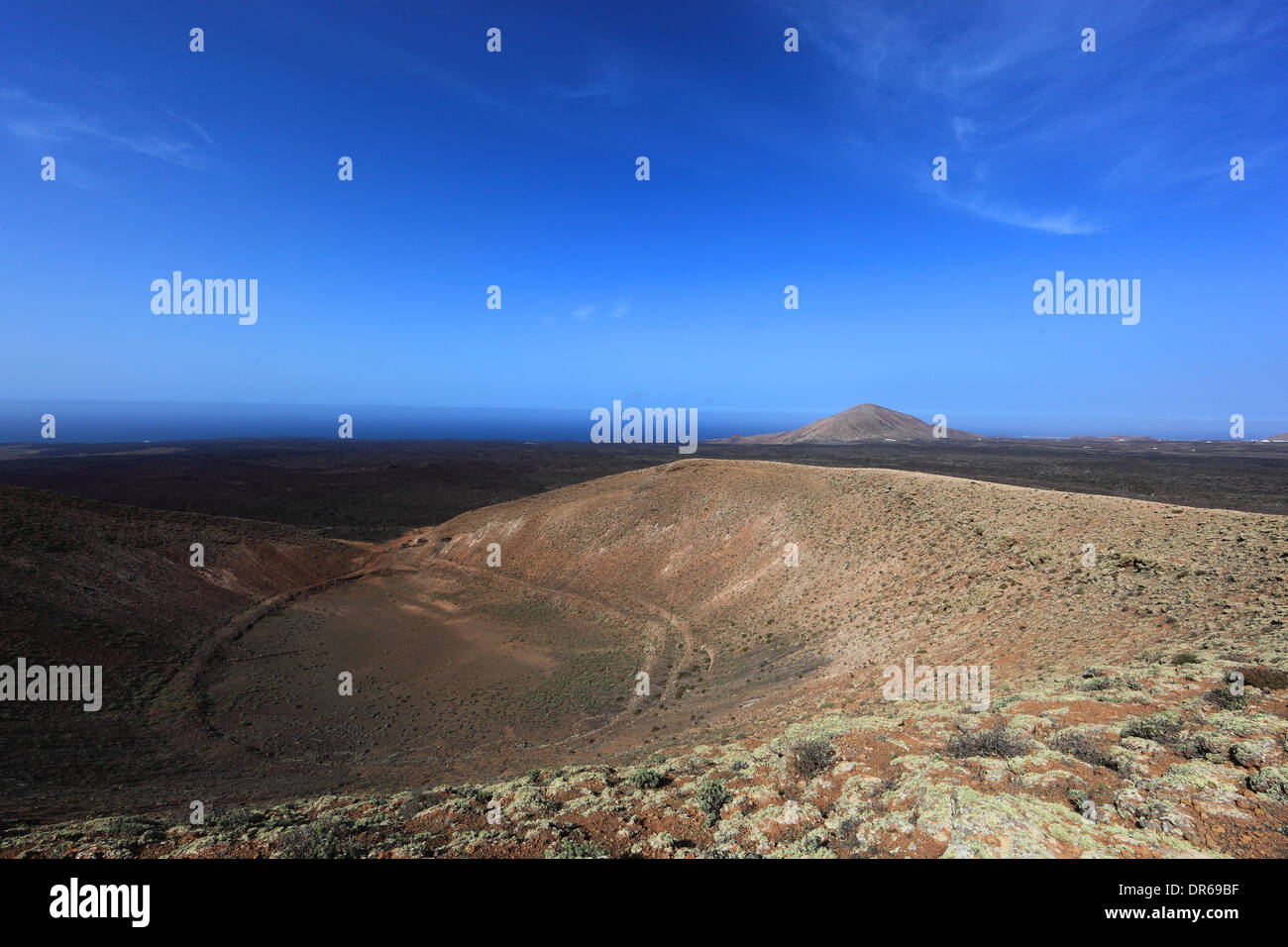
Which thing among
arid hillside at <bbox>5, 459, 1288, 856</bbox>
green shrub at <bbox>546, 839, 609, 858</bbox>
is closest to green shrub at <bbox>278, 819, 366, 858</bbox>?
arid hillside at <bbox>5, 459, 1288, 856</bbox>

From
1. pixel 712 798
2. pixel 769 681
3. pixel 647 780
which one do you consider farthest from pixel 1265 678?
pixel 769 681

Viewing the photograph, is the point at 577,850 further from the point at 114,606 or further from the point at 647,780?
the point at 114,606

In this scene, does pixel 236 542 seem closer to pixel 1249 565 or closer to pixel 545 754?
pixel 545 754

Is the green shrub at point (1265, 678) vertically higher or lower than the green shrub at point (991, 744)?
higher

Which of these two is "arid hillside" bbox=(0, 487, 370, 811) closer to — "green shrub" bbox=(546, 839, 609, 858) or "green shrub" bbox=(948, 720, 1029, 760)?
"green shrub" bbox=(546, 839, 609, 858)

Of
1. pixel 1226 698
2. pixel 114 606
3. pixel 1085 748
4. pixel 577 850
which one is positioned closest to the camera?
pixel 577 850

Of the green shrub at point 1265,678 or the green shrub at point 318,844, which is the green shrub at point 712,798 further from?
the green shrub at point 1265,678

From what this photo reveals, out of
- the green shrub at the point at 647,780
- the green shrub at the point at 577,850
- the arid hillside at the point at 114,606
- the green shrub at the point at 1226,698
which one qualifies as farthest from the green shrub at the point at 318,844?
the green shrub at the point at 1226,698

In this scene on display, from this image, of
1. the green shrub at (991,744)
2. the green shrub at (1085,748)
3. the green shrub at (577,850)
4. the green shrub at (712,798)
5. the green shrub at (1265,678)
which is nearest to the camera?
the green shrub at (577,850)

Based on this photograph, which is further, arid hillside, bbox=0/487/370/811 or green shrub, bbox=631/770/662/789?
arid hillside, bbox=0/487/370/811

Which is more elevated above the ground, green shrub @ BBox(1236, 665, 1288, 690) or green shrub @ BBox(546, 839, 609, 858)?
green shrub @ BBox(1236, 665, 1288, 690)

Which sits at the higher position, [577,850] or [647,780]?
[577,850]
